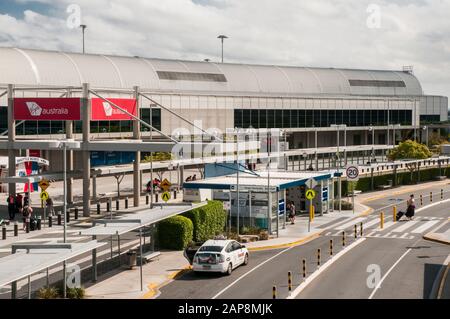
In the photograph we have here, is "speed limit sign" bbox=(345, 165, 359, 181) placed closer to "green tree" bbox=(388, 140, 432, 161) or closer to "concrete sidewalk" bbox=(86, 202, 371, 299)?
"concrete sidewalk" bbox=(86, 202, 371, 299)

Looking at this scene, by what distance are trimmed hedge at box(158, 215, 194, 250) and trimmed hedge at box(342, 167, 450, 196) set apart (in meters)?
28.7

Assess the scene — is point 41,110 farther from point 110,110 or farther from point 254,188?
point 254,188

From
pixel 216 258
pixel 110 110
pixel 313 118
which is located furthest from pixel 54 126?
pixel 216 258

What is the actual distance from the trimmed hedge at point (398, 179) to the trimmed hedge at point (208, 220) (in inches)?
955

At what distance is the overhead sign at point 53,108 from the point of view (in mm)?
49375

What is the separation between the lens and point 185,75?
4026 inches

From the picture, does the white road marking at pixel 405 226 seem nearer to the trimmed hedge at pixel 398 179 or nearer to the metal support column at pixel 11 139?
the trimmed hedge at pixel 398 179

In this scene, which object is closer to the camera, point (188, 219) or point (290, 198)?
point (188, 219)

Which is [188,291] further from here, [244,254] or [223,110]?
[223,110]

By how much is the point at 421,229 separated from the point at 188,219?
1568cm

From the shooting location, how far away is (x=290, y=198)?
5203cm

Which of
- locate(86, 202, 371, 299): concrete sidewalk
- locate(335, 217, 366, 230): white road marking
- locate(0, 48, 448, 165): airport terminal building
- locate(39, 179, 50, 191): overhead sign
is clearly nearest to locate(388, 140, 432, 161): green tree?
locate(0, 48, 448, 165): airport terminal building

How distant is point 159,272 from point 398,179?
48.4m
